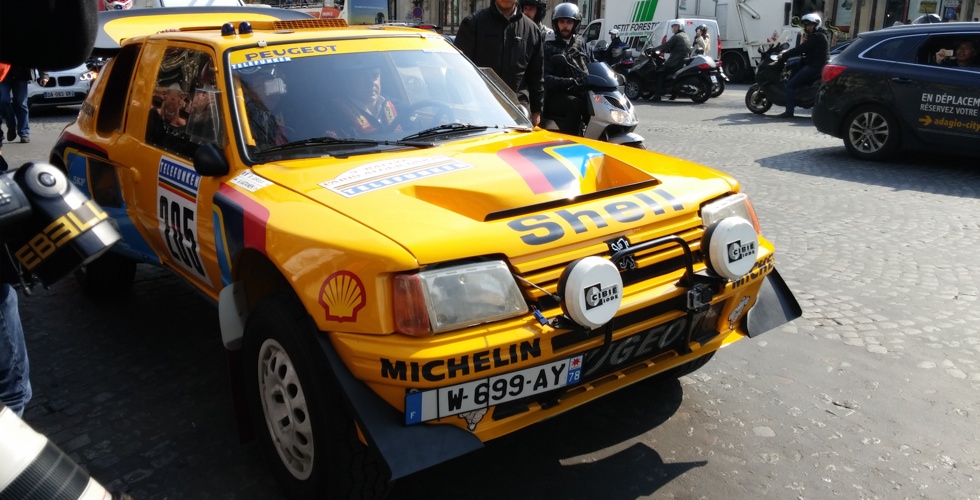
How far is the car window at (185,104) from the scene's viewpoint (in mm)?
3621

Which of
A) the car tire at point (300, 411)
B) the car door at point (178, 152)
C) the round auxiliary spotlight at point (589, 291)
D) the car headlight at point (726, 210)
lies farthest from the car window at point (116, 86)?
the car headlight at point (726, 210)

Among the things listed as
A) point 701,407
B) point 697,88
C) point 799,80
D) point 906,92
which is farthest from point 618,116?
point 697,88

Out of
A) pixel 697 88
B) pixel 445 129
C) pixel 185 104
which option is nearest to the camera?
pixel 445 129

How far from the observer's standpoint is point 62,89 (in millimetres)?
14234

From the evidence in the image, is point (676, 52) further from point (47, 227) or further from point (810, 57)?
point (47, 227)

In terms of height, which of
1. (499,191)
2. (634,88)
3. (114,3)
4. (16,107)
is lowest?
(634,88)

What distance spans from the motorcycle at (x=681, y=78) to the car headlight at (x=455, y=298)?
1606cm

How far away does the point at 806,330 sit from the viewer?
177 inches

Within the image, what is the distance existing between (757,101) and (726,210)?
12.8 meters

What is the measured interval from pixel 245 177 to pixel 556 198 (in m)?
1.25

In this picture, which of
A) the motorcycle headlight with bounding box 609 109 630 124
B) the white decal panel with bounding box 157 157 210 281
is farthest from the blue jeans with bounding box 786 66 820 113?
the white decal panel with bounding box 157 157 210 281

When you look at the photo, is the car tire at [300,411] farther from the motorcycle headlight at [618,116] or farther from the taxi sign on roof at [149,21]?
the motorcycle headlight at [618,116]

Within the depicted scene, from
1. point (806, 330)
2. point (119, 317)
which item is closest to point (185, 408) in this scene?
point (119, 317)

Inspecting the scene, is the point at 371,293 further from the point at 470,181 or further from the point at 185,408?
the point at 185,408
